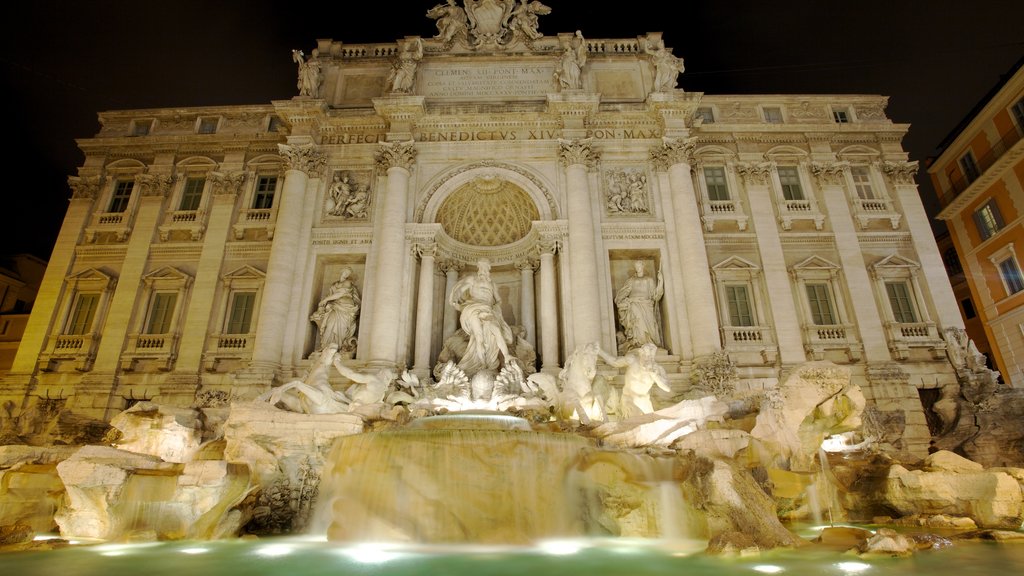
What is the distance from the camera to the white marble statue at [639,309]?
53.3ft

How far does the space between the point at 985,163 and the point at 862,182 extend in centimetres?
885

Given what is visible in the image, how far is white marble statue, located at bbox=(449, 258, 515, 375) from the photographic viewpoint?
1536 centimetres

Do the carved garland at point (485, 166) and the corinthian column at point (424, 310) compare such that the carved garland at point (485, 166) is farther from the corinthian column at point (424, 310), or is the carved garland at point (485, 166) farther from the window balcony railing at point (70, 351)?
the window balcony railing at point (70, 351)

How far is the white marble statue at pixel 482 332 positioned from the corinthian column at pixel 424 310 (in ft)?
3.97

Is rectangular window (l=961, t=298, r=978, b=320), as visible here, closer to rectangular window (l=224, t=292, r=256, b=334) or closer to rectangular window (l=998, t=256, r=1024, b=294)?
rectangular window (l=998, t=256, r=1024, b=294)

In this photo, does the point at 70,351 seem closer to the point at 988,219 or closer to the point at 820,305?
the point at 820,305

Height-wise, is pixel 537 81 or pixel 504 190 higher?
pixel 537 81

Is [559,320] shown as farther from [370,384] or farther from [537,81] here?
[537,81]

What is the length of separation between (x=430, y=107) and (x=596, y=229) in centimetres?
759

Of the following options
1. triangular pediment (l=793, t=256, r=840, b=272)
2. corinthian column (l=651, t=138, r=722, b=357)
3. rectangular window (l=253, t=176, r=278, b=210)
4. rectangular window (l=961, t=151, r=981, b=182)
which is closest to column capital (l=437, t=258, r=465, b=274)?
rectangular window (l=253, t=176, r=278, b=210)

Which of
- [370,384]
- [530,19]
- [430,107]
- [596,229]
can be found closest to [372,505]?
[370,384]

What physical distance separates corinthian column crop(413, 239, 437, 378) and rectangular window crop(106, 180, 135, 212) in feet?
39.6

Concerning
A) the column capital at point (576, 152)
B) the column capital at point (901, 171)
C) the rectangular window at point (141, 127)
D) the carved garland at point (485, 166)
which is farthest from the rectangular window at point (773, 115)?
the rectangular window at point (141, 127)

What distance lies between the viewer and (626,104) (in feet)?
61.7
